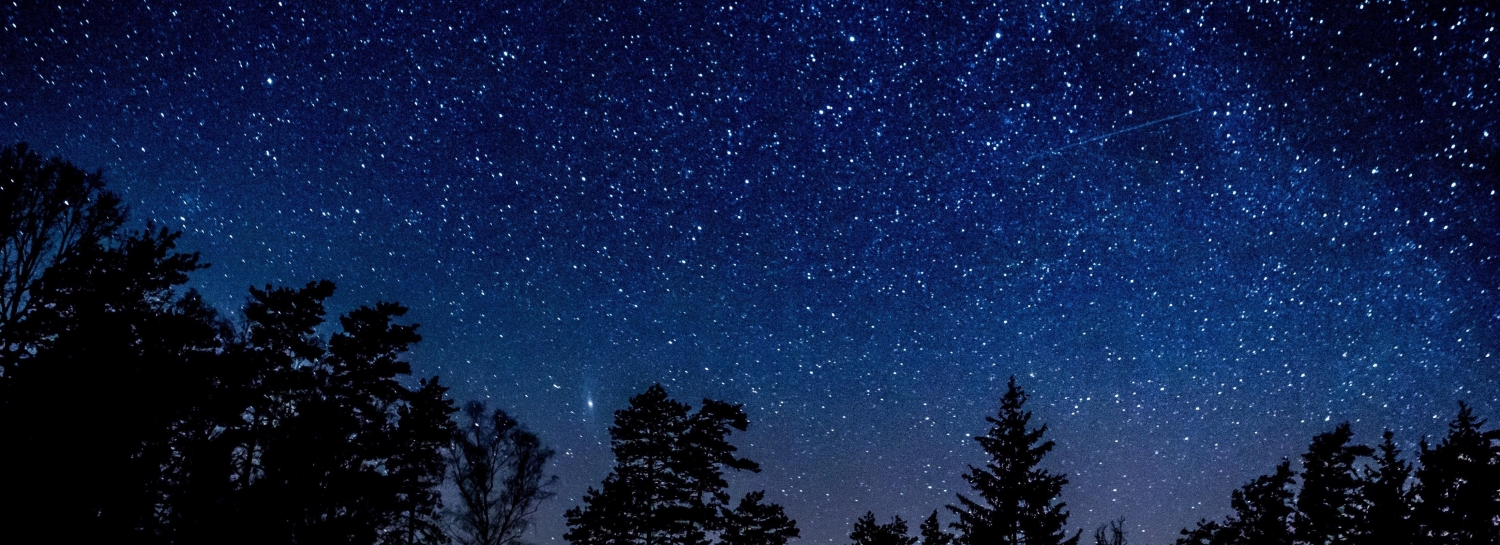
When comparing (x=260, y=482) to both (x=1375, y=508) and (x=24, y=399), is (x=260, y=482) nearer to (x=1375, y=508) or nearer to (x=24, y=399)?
(x=24, y=399)

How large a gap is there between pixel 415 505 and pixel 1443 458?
111 feet

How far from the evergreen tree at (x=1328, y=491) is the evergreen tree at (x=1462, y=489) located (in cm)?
194

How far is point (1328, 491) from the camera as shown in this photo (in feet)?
70.1

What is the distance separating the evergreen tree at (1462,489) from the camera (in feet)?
56.8

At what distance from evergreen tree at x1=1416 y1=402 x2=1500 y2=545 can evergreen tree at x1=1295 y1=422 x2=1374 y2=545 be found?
1.94 meters

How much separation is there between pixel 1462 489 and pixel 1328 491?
12.2 feet

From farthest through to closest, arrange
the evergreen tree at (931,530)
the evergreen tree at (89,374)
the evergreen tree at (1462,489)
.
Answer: the evergreen tree at (931,530)
the evergreen tree at (1462,489)
the evergreen tree at (89,374)

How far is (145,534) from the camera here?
9.51 meters

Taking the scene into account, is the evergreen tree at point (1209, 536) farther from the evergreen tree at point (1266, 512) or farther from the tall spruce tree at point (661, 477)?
the tall spruce tree at point (661, 477)

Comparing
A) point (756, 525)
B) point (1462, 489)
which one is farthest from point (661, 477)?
point (1462, 489)

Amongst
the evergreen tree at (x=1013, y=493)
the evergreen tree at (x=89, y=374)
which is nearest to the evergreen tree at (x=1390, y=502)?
the evergreen tree at (x=1013, y=493)

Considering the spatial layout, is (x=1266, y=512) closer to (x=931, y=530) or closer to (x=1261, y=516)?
(x=1261, y=516)

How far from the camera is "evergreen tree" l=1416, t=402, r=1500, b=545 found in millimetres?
17312

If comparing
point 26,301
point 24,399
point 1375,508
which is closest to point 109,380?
point 24,399
